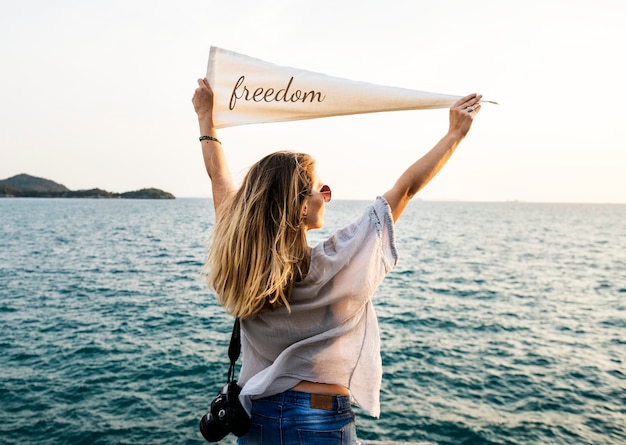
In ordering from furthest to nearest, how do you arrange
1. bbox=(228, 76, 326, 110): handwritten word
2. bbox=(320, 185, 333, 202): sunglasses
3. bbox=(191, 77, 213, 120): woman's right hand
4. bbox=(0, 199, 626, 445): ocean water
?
1. bbox=(0, 199, 626, 445): ocean water
2. bbox=(191, 77, 213, 120): woman's right hand
3. bbox=(228, 76, 326, 110): handwritten word
4. bbox=(320, 185, 333, 202): sunglasses

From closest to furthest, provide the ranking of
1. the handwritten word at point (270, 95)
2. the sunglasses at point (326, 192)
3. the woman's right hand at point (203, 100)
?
the sunglasses at point (326, 192)
the handwritten word at point (270, 95)
the woman's right hand at point (203, 100)

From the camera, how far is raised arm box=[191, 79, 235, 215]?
93.6 inches

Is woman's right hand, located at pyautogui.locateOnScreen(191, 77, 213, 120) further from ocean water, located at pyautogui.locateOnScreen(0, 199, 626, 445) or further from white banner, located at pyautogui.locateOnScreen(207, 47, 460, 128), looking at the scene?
ocean water, located at pyautogui.locateOnScreen(0, 199, 626, 445)

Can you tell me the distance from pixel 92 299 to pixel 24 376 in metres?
8.20

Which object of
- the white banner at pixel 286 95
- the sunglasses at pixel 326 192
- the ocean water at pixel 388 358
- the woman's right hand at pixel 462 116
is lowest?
the ocean water at pixel 388 358

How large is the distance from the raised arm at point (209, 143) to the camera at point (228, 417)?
38.7 inches

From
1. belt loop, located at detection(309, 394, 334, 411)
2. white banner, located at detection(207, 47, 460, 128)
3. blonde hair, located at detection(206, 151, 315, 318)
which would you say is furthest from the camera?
white banner, located at detection(207, 47, 460, 128)

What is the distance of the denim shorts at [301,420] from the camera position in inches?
69.2

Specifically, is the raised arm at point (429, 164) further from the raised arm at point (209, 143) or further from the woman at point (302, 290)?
the raised arm at point (209, 143)

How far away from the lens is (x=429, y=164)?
73.0 inches

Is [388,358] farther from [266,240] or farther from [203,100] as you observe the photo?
[266,240]

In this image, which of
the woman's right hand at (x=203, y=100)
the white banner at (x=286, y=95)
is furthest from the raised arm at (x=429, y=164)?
the woman's right hand at (x=203, y=100)

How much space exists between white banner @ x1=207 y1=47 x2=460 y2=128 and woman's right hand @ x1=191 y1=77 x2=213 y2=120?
0.03 metres

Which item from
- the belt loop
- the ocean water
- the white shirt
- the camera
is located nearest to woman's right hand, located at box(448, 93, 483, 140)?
the white shirt
